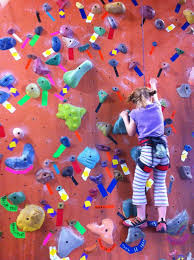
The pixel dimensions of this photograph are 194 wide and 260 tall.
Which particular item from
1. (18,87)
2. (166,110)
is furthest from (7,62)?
(166,110)

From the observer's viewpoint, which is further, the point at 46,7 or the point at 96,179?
the point at 46,7

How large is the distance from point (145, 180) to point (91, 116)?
0.72 metres

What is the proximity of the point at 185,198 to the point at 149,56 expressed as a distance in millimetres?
1410

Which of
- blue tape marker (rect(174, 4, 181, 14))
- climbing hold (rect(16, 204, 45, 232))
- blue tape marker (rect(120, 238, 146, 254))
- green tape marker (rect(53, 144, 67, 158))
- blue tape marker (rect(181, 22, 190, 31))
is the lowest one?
blue tape marker (rect(120, 238, 146, 254))

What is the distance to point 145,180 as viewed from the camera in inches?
81.4

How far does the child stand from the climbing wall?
198mm

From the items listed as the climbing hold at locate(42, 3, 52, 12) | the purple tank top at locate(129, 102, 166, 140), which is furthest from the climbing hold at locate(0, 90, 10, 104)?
the purple tank top at locate(129, 102, 166, 140)

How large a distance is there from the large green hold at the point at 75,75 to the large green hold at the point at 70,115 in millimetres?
210

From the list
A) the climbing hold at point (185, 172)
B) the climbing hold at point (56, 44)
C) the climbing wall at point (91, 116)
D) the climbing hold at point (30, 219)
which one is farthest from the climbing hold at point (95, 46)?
the climbing hold at point (30, 219)

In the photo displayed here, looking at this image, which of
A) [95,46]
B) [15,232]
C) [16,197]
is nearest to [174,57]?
[95,46]

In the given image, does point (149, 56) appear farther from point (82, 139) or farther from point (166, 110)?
point (82, 139)

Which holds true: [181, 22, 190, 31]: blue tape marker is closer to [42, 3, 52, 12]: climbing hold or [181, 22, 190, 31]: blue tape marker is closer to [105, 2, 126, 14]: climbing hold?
[105, 2, 126, 14]: climbing hold

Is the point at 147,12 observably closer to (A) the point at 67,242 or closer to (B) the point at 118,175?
(B) the point at 118,175

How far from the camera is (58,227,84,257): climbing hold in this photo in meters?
2.03
